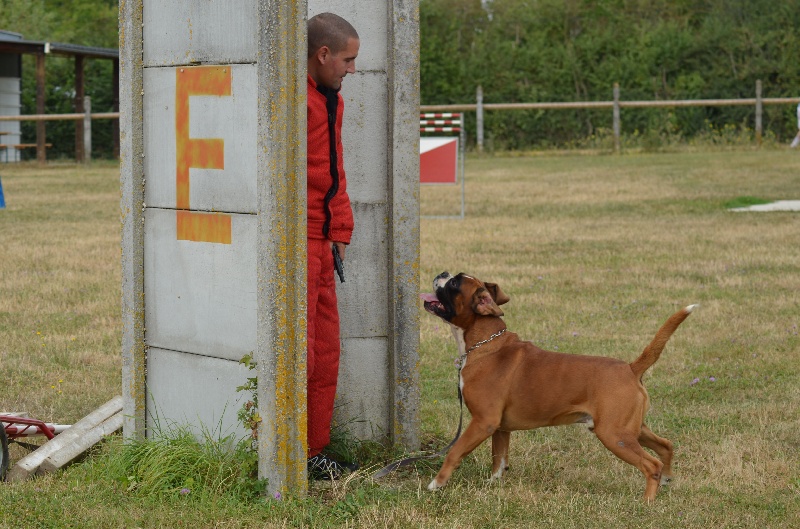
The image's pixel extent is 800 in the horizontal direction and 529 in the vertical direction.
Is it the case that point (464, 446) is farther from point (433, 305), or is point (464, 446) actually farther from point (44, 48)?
point (44, 48)

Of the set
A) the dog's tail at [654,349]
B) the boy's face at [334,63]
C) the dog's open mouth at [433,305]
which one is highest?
the boy's face at [334,63]

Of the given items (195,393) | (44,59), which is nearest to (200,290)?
(195,393)

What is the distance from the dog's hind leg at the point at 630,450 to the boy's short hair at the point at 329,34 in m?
1.94

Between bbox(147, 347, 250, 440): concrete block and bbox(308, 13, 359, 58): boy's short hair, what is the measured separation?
A: 137 centimetres

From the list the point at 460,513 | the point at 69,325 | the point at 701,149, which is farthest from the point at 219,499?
the point at 701,149

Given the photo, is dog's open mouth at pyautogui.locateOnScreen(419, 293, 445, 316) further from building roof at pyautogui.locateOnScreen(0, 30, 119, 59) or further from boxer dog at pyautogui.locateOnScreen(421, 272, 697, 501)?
building roof at pyautogui.locateOnScreen(0, 30, 119, 59)

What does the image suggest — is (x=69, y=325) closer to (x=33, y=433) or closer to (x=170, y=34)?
(x=33, y=433)

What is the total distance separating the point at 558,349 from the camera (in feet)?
26.2

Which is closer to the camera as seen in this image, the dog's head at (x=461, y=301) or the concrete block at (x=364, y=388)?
the dog's head at (x=461, y=301)

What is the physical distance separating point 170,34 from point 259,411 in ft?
5.36

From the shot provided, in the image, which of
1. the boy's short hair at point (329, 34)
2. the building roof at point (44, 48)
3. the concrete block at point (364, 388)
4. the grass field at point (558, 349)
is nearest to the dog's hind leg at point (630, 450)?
the grass field at point (558, 349)

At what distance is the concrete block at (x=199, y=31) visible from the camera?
451 centimetres

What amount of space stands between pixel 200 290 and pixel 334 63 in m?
1.11

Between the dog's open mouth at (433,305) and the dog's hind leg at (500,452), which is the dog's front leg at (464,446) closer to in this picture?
the dog's hind leg at (500,452)
